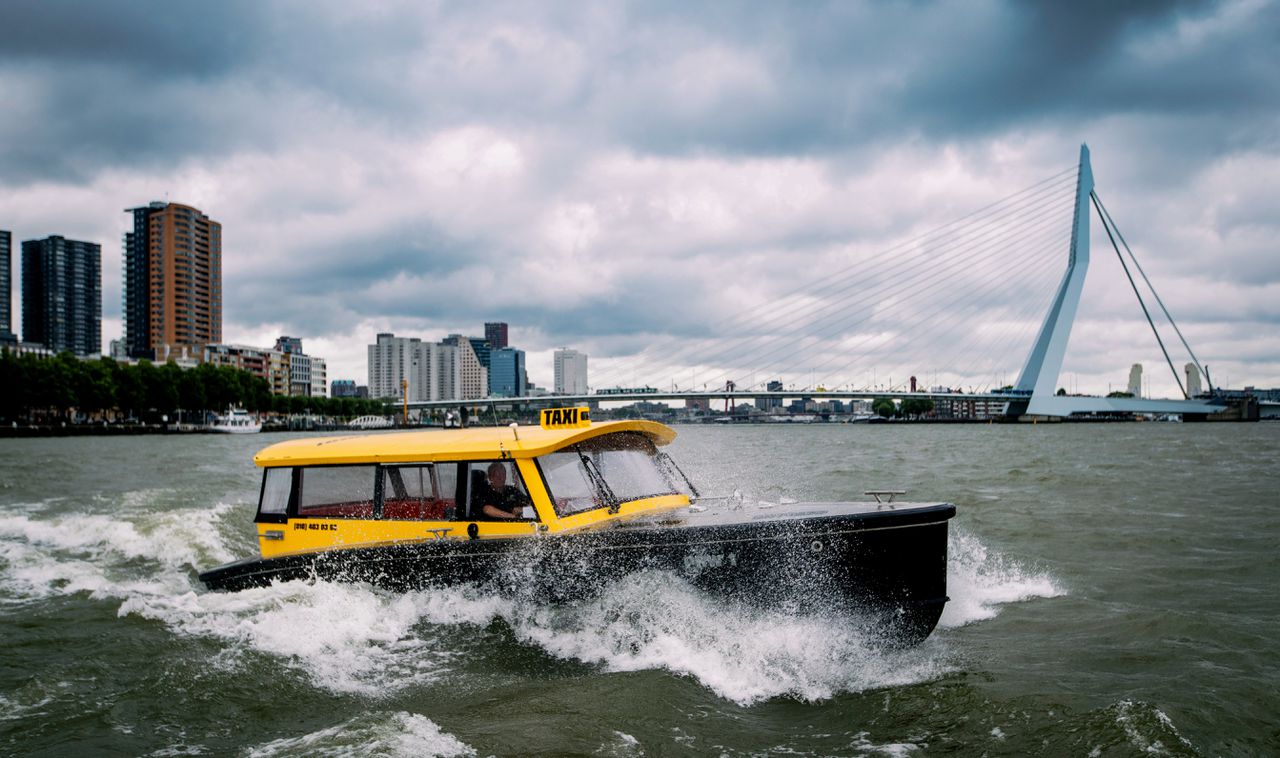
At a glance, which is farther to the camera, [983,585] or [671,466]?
[983,585]

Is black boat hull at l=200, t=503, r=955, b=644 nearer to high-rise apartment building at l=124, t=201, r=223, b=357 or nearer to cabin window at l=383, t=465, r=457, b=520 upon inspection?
cabin window at l=383, t=465, r=457, b=520

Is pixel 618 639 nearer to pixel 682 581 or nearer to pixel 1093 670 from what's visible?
pixel 682 581

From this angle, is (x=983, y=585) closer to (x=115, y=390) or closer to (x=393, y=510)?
(x=393, y=510)

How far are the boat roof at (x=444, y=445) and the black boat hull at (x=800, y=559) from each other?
3.24ft

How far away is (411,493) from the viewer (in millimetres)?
9195

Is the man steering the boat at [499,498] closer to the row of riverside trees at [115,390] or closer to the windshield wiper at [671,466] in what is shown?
the windshield wiper at [671,466]

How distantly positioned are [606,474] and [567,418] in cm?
78

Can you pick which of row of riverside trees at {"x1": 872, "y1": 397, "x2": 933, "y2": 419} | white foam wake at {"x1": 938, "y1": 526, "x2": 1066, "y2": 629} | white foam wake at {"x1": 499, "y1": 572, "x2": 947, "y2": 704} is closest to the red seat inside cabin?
white foam wake at {"x1": 499, "y1": 572, "x2": 947, "y2": 704}

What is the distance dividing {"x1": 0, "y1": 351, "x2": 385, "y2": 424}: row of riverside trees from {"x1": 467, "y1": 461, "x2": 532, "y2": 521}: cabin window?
269 ft

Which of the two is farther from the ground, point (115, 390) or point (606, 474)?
point (115, 390)

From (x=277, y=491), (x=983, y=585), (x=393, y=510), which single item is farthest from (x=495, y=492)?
(x=983, y=585)

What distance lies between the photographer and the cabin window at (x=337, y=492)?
9.38 metres

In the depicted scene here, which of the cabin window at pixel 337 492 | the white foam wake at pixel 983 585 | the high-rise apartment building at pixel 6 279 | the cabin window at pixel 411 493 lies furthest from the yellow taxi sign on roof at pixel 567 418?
the high-rise apartment building at pixel 6 279

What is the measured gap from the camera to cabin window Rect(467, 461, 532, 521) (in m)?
8.41
